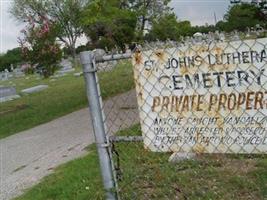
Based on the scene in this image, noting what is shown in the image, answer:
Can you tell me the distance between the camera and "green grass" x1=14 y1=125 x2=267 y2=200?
4507mm

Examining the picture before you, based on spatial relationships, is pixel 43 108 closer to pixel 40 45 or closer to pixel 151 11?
pixel 40 45

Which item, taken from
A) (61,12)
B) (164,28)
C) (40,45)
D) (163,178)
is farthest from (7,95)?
(61,12)

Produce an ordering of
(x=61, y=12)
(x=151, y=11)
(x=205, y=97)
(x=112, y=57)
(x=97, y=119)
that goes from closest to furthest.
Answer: (x=205, y=97) → (x=112, y=57) → (x=97, y=119) → (x=151, y=11) → (x=61, y=12)

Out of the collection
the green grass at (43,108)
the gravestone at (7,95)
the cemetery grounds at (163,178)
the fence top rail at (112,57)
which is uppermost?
the fence top rail at (112,57)

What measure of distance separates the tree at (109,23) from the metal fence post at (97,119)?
13.4 metres

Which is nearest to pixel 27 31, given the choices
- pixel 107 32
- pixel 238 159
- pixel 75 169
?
pixel 107 32

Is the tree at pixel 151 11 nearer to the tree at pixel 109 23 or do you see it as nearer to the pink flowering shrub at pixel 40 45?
the tree at pixel 109 23

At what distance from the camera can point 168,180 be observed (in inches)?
195

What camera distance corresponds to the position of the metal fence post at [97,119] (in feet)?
11.8

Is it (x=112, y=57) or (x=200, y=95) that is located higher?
(x=112, y=57)

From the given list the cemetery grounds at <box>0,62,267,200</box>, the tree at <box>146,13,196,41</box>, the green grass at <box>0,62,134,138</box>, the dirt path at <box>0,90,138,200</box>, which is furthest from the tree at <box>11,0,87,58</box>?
the cemetery grounds at <box>0,62,267,200</box>

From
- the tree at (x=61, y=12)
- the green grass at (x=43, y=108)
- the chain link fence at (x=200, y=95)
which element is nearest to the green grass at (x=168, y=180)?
the chain link fence at (x=200, y=95)

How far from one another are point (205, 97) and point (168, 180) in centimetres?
194

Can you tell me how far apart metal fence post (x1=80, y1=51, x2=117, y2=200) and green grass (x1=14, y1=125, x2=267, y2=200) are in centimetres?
49
